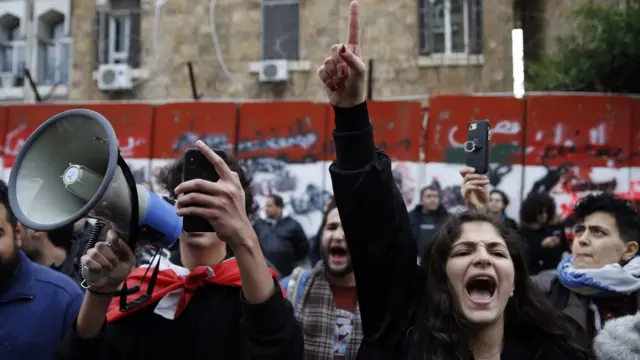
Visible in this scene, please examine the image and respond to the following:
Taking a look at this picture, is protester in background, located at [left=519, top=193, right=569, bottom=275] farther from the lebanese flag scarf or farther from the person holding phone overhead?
the lebanese flag scarf

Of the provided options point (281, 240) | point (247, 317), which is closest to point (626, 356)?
point (247, 317)

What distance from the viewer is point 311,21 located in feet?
35.7

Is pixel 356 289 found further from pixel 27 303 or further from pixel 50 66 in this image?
pixel 50 66

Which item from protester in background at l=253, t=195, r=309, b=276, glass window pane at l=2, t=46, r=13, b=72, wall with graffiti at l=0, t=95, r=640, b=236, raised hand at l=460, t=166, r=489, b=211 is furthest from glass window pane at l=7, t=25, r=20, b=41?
raised hand at l=460, t=166, r=489, b=211

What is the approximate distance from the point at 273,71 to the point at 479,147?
27.9 ft

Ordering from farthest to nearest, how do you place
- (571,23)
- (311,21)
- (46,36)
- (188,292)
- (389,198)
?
(46,36)
(311,21)
(571,23)
(188,292)
(389,198)

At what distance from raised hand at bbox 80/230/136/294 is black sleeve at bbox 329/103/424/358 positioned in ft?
1.96

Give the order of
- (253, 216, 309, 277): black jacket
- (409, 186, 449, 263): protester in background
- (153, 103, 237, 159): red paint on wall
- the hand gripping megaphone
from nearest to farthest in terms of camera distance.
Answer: the hand gripping megaphone < (253, 216, 309, 277): black jacket < (409, 186, 449, 263): protester in background < (153, 103, 237, 159): red paint on wall

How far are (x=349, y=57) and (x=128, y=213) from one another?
2.25 feet

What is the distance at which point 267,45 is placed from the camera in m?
11.2

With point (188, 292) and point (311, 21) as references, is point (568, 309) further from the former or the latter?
point (311, 21)

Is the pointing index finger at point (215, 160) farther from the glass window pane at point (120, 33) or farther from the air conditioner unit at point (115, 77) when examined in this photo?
Result: the glass window pane at point (120, 33)

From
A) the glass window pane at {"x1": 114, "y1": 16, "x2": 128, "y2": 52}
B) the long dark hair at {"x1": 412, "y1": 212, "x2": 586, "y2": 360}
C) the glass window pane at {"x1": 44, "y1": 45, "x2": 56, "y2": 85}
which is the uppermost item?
the glass window pane at {"x1": 114, "y1": 16, "x2": 128, "y2": 52}

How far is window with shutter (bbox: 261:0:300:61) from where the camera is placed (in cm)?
1112
